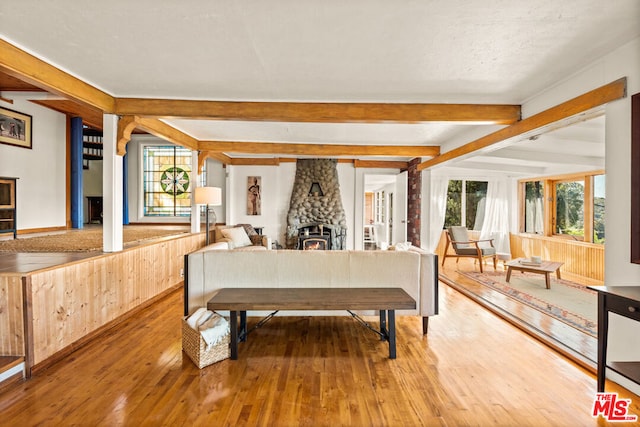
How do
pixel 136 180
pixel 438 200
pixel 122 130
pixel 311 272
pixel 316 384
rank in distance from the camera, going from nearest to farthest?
pixel 316 384, pixel 311 272, pixel 122 130, pixel 136 180, pixel 438 200

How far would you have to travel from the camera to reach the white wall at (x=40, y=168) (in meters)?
4.62

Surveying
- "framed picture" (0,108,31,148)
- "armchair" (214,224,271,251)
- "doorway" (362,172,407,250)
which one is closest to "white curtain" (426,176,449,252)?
"doorway" (362,172,407,250)

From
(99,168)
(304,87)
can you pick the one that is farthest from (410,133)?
(99,168)

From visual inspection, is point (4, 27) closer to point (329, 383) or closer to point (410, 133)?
point (329, 383)

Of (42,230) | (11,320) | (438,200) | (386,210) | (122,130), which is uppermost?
(122,130)

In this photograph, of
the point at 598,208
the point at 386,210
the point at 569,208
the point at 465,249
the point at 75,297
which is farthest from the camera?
the point at 386,210

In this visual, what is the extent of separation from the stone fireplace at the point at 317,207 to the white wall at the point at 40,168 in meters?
4.36

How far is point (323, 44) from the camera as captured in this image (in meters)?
2.35

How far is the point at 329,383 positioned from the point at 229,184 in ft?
20.6

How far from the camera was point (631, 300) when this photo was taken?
5.96 feet

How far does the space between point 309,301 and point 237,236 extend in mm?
3639

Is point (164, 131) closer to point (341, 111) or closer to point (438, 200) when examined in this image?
point (341, 111)

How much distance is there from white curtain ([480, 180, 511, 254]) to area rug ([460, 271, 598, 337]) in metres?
1.99

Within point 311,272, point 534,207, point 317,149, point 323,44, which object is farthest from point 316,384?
point 534,207
